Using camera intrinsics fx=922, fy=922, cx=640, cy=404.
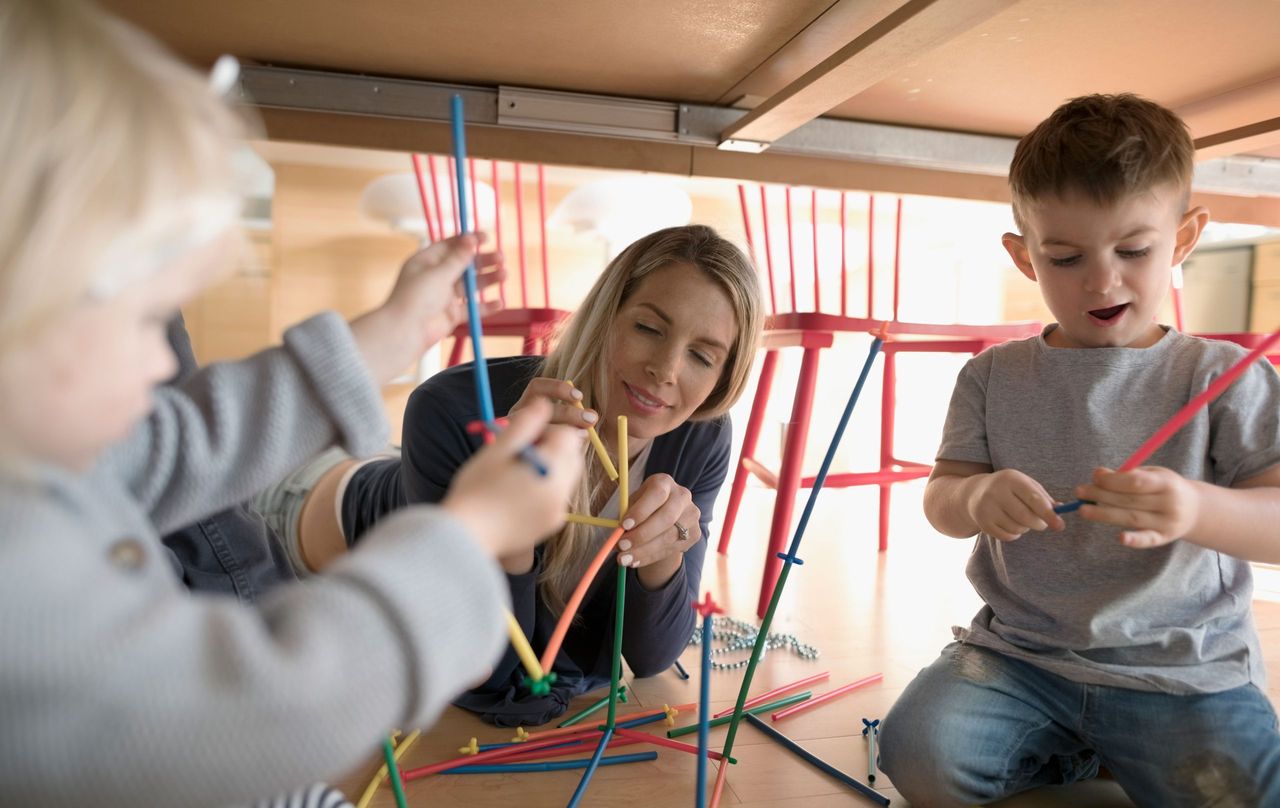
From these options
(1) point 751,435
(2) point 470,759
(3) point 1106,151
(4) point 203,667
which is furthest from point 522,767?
(1) point 751,435

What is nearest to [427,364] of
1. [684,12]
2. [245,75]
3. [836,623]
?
[836,623]

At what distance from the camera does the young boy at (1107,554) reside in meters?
0.89

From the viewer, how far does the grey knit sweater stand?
1.20ft

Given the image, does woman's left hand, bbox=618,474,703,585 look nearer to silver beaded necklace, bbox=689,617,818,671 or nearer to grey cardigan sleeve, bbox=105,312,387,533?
grey cardigan sleeve, bbox=105,312,387,533

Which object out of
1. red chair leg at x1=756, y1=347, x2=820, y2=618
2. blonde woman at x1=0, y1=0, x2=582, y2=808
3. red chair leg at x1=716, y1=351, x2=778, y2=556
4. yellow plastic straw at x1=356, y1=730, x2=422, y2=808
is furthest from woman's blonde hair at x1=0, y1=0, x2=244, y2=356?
red chair leg at x1=716, y1=351, x2=778, y2=556

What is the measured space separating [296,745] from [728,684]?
93 cm

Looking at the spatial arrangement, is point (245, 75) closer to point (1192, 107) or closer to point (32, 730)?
point (32, 730)

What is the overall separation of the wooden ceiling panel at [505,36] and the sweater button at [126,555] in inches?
23.2

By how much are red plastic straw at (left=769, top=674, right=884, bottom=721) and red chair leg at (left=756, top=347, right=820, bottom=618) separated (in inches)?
11.3

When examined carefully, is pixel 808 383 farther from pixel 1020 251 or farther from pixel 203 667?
pixel 203 667

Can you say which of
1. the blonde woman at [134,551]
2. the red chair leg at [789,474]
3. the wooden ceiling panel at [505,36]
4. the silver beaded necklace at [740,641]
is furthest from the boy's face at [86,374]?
the red chair leg at [789,474]

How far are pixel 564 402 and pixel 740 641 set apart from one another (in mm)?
702

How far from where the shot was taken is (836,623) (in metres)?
1.54

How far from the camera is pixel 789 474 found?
155cm
